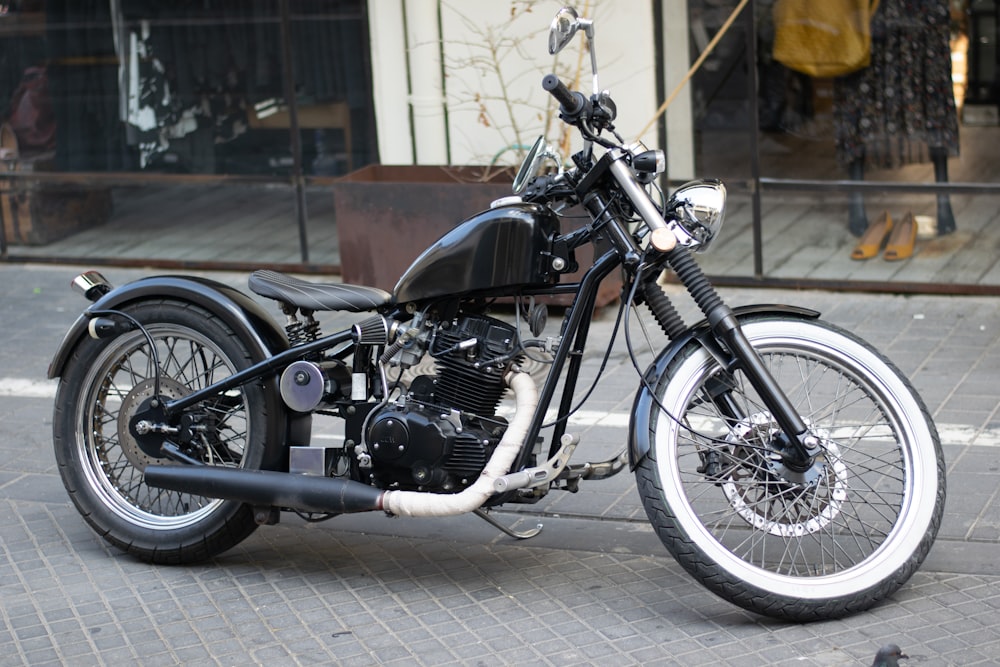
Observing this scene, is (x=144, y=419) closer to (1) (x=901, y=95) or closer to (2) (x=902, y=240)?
(2) (x=902, y=240)

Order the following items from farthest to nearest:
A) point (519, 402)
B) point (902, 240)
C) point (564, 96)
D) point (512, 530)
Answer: point (902, 240) < point (512, 530) < point (519, 402) < point (564, 96)

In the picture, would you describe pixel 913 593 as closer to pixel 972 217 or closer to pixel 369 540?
pixel 369 540

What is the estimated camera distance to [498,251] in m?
4.05

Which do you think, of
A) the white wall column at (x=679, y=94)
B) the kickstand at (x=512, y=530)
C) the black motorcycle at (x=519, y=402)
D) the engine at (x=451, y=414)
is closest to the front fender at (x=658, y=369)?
the black motorcycle at (x=519, y=402)

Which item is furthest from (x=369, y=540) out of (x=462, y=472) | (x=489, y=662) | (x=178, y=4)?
(x=178, y=4)

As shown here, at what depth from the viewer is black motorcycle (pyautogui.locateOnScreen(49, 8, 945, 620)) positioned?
12.9 feet

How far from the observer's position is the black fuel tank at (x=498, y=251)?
4.04 metres

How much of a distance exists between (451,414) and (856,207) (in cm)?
450

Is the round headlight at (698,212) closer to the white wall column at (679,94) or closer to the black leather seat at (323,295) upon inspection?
the black leather seat at (323,295)

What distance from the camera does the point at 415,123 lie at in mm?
8523

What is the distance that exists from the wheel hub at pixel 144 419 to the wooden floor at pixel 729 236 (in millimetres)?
4267

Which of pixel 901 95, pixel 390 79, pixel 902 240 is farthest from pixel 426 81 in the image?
pixel 902 240

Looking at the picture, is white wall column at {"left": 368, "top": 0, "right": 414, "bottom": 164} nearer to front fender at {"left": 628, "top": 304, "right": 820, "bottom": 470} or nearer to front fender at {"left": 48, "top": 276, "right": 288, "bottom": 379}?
front fender at {"left": 48, "top": 276, "right": 288, "bottom": 379}

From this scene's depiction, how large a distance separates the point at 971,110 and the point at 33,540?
543 cm
